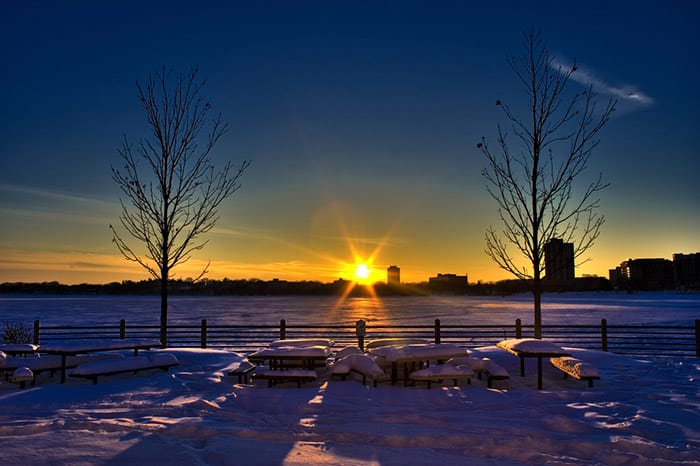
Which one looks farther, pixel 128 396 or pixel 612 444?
pixel 128 396

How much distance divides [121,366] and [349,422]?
591 centimetres

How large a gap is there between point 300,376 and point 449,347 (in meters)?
3.22

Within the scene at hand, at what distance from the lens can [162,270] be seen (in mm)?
16656

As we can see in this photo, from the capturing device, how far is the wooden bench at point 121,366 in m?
10.8

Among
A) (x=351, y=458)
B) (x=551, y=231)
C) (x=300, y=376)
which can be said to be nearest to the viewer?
(x=351, y=458)

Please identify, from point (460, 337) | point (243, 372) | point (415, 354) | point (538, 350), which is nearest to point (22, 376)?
point (243, 372)

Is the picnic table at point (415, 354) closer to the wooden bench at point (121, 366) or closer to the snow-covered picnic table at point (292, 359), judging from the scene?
the snow-covered picnic table at point (292, 359)

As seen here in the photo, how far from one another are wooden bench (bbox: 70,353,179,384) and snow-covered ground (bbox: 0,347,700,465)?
26cm

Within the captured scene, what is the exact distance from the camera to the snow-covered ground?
6.42 metres

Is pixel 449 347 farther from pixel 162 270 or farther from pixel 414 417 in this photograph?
pixel 162 270

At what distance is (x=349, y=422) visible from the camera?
7984 mm

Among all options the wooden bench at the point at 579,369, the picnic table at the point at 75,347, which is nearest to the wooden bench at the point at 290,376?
the picnic table at the point at 75,347

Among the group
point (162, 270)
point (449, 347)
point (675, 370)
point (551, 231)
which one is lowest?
point (675, 370)

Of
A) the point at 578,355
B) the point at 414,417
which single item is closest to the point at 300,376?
the point at 414,417
